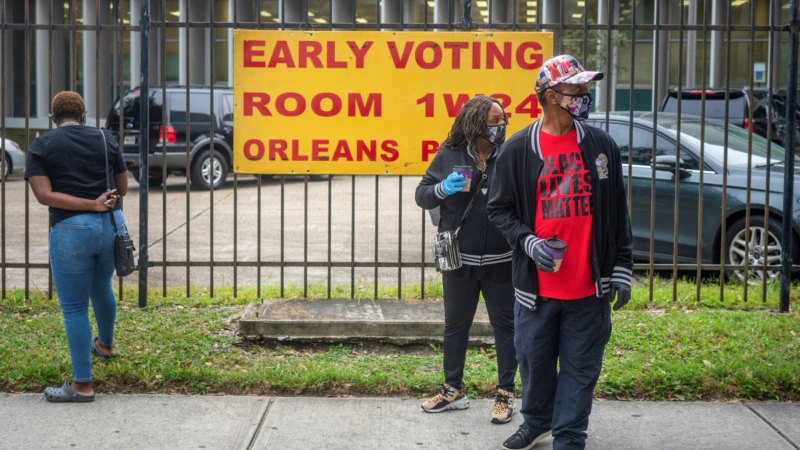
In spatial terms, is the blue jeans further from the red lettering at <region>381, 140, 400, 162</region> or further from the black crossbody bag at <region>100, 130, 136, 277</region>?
the red lettering at <region>381, 140, 400, 162</region>

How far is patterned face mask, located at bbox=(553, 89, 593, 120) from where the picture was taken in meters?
4.12

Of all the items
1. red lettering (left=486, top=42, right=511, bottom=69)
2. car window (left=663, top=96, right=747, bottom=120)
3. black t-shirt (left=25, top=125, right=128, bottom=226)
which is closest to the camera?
black t-shirt (left=25, top=125, right=128, bottom=226)

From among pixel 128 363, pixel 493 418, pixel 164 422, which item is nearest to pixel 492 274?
pixel 493 418

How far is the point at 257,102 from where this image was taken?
7031 mm

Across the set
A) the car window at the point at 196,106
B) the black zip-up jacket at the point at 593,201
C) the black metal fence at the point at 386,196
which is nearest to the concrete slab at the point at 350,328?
the black metal fence at the point at 386,196

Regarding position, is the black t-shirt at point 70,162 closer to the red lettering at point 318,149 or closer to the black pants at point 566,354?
the red lettering at point 318,149

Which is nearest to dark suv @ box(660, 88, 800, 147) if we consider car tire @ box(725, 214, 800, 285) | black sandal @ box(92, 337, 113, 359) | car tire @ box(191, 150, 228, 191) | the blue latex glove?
car tire @ box(725, 214, 800, 285)

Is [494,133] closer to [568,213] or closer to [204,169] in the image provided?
[568,213]

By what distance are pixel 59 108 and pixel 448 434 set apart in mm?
2824

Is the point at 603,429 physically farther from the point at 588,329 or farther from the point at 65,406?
the point at 65,406

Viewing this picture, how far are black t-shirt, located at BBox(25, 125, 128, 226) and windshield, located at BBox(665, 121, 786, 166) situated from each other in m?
5.48

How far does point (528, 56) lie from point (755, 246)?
2770 millimetres

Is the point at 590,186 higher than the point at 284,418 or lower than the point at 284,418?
higher

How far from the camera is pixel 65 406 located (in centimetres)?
527
